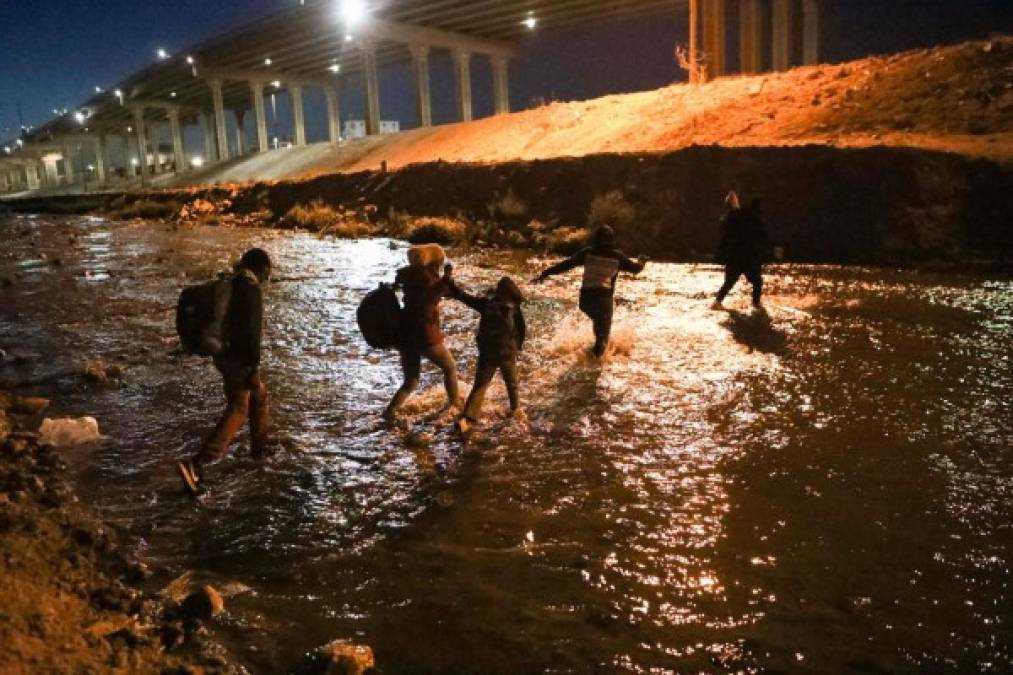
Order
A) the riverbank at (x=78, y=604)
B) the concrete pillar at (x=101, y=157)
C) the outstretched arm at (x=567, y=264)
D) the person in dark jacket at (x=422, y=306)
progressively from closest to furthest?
the riverbank at (x=78, y=604) < the person in dark jacket at (x=422, y=306) < the outstretched arm at (x=567, y=264) < the concrete pillar at (x=101, y=157)

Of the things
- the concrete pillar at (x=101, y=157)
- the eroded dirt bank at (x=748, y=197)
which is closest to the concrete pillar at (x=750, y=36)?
the eroded dirt bank at (x=748, y=197)

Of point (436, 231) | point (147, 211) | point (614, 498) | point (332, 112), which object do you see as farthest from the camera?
→ point (332, 112)

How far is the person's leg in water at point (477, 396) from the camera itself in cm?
658

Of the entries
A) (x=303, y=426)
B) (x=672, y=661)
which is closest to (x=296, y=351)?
(x=303, y=426)

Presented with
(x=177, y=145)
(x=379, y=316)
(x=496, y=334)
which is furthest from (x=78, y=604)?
(x=177, y=145)

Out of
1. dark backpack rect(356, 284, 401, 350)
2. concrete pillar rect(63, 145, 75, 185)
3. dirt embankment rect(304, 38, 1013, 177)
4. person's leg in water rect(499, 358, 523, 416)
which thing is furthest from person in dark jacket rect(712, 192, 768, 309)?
concrete pillar rect(63, 145, 75, 185)

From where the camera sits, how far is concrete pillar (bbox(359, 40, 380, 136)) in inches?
1897

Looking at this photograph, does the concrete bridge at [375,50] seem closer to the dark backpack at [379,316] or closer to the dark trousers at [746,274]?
the dark trousers at [746,274]

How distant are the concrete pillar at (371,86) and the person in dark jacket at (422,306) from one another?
4602cm

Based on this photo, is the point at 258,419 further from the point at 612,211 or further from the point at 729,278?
the point at 612,211

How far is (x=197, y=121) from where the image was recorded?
9612 centimetres

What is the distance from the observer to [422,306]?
634 cm

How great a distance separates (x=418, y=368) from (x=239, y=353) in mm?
1781

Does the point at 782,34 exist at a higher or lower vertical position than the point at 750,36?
lower
